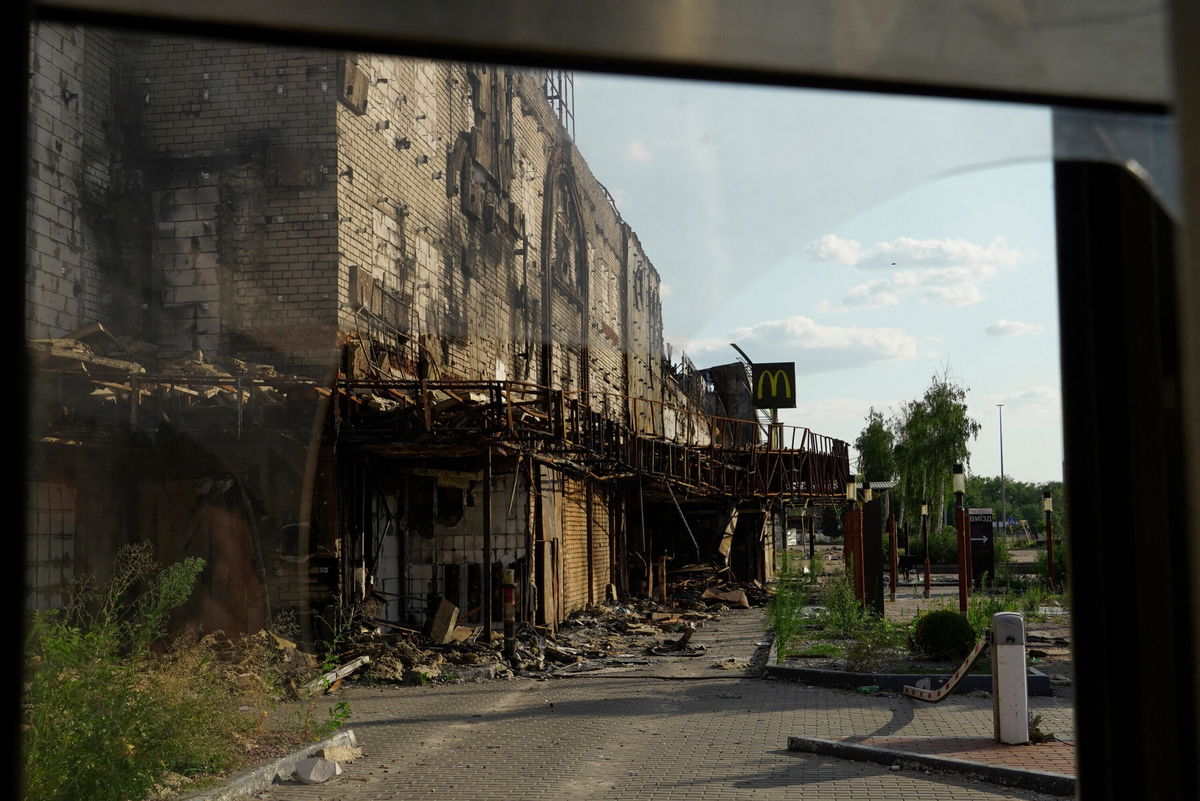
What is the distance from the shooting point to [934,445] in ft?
180

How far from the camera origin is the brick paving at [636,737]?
762 centimetres

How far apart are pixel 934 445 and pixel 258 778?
51082mm

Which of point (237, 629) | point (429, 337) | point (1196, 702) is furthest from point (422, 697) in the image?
point (1196, 702)

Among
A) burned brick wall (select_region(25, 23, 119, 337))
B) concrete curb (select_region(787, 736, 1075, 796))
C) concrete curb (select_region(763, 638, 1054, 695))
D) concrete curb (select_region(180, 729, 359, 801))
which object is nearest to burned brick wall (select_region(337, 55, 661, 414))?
concrete curb (select_region(180, 729, 359, 801))

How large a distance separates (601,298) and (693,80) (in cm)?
132

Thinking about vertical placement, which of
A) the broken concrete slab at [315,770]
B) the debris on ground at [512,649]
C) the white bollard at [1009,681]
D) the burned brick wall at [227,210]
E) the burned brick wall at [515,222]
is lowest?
the debris on ground at [512,649]

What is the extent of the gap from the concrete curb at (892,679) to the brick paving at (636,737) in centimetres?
33

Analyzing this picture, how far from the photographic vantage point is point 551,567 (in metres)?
19.6

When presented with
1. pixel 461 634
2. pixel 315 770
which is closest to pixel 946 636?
pixel 461 634

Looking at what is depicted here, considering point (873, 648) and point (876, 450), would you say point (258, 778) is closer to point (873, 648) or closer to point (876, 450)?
point (873, 648)

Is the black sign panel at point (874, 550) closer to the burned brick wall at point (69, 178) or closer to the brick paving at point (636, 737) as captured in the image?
the brick paving at point (636, 737)

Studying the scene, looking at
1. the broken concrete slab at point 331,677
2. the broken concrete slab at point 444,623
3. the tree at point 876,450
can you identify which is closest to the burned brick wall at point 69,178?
the broken concrete slab at point 331,677

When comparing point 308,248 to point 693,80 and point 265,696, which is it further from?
point 693,80

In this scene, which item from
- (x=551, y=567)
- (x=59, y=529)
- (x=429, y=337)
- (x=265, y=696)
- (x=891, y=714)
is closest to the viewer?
(x=265, y=696)
